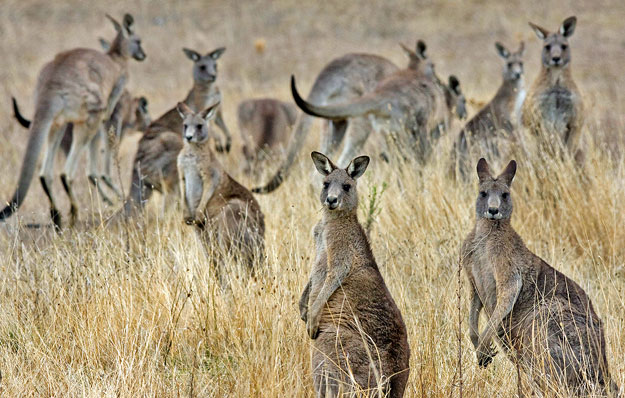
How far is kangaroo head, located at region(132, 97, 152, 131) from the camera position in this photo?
33.7ft

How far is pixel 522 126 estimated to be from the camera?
7637mm

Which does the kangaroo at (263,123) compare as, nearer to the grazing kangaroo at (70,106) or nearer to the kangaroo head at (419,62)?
the kangaroo head at (419,62)

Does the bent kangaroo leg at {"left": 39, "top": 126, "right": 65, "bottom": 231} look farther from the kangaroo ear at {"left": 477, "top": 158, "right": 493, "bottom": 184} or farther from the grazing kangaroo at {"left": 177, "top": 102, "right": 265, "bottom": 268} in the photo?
the kangaroo ear at {"left": 477, "top": 158, "right": 493, "bottom": 184}

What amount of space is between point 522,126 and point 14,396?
5.27 m

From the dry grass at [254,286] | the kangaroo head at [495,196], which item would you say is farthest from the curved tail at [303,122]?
the kangaroo head at [495,196]

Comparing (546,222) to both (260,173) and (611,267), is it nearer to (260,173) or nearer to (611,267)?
(611,267)

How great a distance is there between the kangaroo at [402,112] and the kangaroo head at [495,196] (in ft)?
10.8

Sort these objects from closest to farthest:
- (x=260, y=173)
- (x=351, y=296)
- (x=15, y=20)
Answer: (x=351, y=296) < (x=260, y=173) < (x=15, y=20)

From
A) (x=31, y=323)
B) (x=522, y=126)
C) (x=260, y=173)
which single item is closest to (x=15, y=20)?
(x=260, y=173)

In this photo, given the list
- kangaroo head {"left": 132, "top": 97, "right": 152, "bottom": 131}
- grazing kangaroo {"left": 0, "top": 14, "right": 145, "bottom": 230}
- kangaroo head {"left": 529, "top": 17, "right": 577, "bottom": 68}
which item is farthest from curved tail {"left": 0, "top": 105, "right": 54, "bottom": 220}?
kangaroo head {"left": 529, "top": 17, "right": 577, "bottom": 68}

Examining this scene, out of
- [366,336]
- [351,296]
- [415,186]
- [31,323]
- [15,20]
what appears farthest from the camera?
[15,20]

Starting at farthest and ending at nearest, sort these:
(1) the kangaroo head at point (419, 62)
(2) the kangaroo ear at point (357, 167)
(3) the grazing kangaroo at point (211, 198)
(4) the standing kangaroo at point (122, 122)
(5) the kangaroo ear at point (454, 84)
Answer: (5) the kangaroo ear at point (454, 84)
(4) the standing kangaroo at point (122, 122)
(1) the kangaroo head at point (419, 62)
(3) the grazing kangaroo at point (211, 198)
(2) the kangaroo ear at point (357, 167)

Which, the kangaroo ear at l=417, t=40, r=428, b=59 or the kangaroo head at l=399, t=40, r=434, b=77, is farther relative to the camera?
the kangaroo ear at l=417, t=40, r=428, b=59

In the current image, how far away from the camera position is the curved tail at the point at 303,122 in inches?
278
